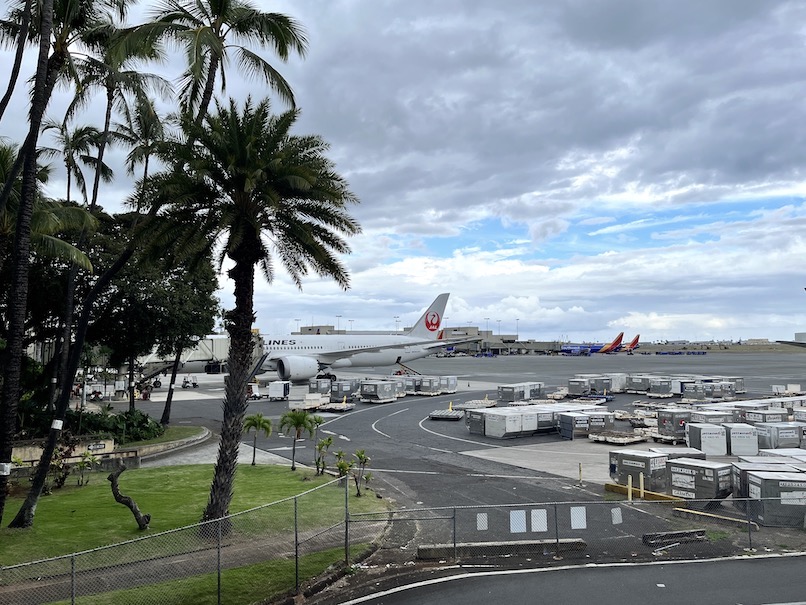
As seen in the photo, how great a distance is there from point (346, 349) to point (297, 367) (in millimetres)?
9281

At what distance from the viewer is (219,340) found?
86250 mm

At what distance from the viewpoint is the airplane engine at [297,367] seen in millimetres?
58438

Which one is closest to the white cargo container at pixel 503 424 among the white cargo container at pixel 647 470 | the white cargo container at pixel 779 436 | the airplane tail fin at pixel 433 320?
A: the white cargo container at pixel 779 436

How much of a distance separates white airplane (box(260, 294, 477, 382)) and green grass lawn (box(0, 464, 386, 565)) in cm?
3445

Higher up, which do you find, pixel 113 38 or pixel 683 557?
pixel 113 38

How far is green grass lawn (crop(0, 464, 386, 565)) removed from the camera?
585 inches

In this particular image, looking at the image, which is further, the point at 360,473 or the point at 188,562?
the point at 360,473

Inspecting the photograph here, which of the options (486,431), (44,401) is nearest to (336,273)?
(486,431)

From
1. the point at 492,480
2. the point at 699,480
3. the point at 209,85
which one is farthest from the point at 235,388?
the point at 699,480

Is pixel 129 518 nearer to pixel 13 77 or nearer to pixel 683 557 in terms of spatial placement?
pixel 13 77

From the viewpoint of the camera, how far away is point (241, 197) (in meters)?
15.8

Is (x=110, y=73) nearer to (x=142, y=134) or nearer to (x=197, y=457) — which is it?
(x=142, y=134)

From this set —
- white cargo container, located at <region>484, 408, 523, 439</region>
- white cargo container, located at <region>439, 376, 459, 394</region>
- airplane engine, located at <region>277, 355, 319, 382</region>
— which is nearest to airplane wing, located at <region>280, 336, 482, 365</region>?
airplane engine, located at <region>277, 355, 319, 382</region>

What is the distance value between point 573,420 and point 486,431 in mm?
4627
